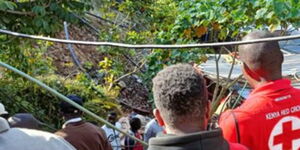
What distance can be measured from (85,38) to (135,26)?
1.30 m

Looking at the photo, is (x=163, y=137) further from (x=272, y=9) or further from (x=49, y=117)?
(x=49, y=117)

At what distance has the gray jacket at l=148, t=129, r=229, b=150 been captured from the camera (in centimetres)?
173

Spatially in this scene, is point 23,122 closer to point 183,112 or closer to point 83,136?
point 83,136

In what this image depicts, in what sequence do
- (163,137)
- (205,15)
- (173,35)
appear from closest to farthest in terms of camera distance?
1. (163,137)
2. (205,15)
3. (173,35)

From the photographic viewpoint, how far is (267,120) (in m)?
2.20

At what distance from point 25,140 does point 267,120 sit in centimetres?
100

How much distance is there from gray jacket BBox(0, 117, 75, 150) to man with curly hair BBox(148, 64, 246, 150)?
33 cm

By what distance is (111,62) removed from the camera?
34.6ft

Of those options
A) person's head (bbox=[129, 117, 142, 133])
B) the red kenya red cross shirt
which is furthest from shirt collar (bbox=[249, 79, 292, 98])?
person's head (bbox=[129, 117, 142, 133])

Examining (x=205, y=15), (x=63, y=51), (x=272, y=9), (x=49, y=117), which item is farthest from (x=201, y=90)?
(x=63, y=51)

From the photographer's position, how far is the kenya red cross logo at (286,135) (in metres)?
2.21

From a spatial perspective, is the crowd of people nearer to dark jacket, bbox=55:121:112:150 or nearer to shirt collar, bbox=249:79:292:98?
shirt collar, bbox=249:79:292:98

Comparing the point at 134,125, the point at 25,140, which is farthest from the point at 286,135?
the point at 134,125

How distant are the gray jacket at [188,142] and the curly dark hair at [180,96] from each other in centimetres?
7
